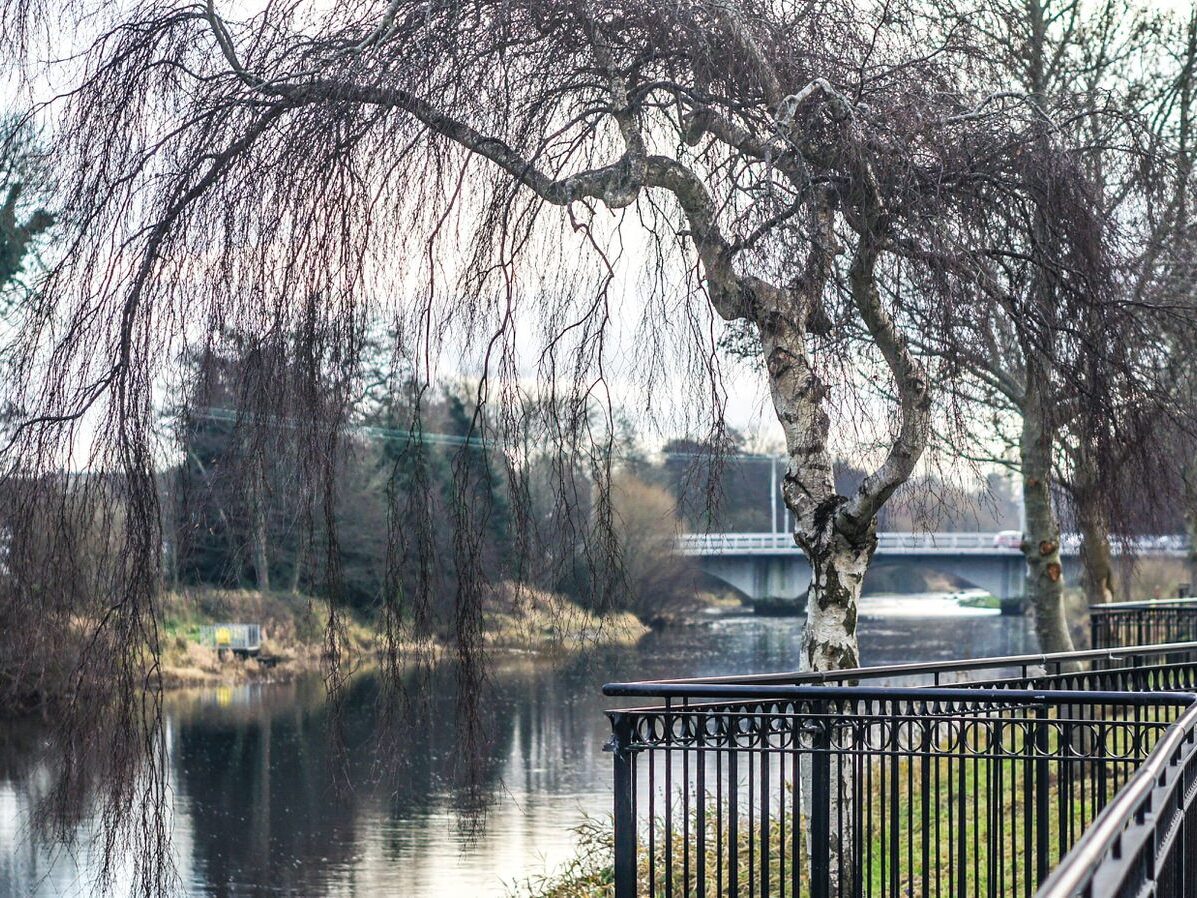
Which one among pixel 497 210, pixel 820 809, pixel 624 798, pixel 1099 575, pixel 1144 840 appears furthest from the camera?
pixel 1099 575

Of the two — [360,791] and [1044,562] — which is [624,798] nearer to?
[1044,562]

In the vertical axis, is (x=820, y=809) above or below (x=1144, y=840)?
below

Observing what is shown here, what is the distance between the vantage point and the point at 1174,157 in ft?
31.3

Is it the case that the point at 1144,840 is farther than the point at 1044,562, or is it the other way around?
the point at 1044,562

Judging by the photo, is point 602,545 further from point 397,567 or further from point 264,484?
point 264,484

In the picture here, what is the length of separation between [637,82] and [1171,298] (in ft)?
14.9

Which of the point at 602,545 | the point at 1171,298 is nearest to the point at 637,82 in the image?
the point at 602,545

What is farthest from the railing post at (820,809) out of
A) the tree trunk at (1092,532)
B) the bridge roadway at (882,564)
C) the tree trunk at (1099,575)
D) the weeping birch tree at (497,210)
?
the bridge roadway at (882,564)

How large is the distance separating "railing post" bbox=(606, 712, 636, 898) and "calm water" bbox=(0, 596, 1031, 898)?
781 millimetres

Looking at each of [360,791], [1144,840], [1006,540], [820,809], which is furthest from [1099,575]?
[1006,540]

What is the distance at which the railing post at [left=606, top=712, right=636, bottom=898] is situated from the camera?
6000 millimetres

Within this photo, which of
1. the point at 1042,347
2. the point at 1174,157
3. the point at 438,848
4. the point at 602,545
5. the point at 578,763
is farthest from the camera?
the point at 578,763

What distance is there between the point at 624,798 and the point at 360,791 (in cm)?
1346

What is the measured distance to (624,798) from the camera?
6.09m
